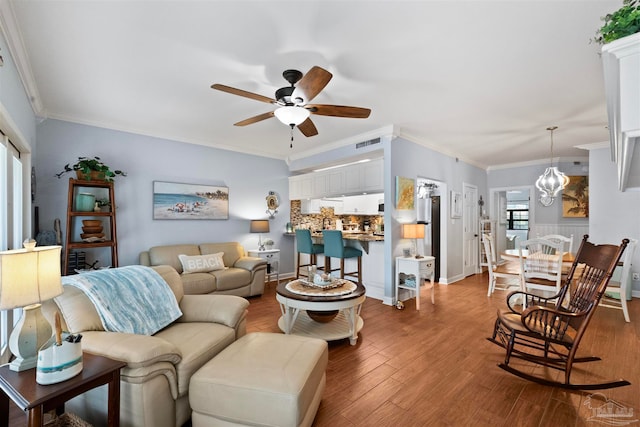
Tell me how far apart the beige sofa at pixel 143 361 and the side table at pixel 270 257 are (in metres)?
3.13

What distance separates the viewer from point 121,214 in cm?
421

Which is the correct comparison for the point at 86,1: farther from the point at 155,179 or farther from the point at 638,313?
the point at 638,313

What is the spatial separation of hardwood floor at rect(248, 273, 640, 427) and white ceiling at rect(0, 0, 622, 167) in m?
2.57

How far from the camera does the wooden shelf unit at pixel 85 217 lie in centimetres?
354

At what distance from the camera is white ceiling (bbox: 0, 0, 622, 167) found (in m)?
1.87

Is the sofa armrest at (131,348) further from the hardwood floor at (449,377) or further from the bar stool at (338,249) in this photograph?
the bar stool at (338,249)

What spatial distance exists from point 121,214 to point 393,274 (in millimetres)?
4073

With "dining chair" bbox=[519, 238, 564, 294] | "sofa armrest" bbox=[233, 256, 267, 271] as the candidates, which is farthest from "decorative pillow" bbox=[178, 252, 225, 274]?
"dining chair" bbox=[519, 238, 564, 294]

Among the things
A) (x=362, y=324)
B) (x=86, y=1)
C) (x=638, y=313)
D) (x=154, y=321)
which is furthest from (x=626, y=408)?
(x=86, y=1)

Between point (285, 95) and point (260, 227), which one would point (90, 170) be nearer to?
point (260, 227)

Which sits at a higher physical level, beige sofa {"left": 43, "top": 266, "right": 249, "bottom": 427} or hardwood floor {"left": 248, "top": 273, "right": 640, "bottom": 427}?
beige sofa {"left": 43, "top": 266, "right": 249, "bottom": 427}

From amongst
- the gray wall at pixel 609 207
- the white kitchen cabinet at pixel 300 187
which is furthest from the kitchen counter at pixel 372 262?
the gray wall at pixel 609 207

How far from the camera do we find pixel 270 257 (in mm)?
5383

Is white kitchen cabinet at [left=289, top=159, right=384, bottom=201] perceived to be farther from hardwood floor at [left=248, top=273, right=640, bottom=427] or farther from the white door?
the white door
